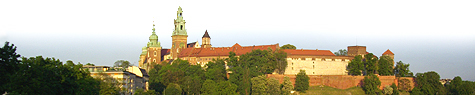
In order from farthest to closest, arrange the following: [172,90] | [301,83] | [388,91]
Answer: [388,91] < [301,83] < [172,90]

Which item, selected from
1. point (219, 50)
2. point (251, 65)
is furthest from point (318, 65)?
point (219, 50)

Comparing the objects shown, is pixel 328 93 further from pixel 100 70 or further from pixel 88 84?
pixel 88 84

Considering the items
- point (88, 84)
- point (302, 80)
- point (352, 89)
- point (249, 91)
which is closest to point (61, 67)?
point (88, 84)

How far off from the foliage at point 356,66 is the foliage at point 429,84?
34.4 feet

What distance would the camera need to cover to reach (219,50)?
11544 centimetres

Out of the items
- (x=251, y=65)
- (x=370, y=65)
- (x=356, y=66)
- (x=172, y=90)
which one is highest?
(x=251, y=65)

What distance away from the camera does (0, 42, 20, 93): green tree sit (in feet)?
136

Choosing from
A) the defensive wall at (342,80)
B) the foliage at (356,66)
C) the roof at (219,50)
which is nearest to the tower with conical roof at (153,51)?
the roof at (219,50)

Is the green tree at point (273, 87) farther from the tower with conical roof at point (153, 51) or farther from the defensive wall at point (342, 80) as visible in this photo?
the tower with conical roof at point (153, 51)

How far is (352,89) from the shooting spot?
98750mm

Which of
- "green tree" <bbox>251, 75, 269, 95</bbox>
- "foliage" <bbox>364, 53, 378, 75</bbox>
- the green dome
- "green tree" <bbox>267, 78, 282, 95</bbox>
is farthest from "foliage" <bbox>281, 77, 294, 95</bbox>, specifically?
the green dome

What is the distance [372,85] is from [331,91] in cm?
671

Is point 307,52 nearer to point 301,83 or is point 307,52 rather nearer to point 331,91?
point 331,91

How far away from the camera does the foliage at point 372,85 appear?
94500mm
